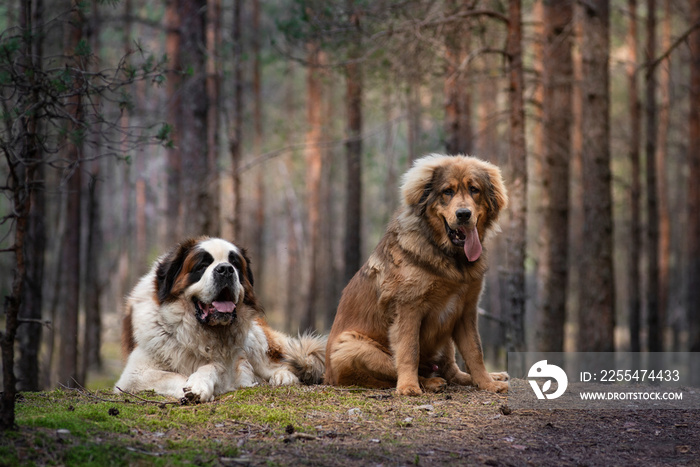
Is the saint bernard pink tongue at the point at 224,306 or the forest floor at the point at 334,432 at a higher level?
the saint bernard pink tongue at the point at 224,306

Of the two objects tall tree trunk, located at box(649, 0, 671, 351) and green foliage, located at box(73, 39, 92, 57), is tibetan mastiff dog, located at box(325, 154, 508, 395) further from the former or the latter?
tall tree trunk, located at box(649, 0, 671, 351)

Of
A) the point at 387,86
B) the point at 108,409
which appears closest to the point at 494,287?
the point at 387,86

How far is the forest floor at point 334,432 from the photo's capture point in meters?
3.85

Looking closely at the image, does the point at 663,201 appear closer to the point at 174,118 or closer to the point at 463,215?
the point at 174,118

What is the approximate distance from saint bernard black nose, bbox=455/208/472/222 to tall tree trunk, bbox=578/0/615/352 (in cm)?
595

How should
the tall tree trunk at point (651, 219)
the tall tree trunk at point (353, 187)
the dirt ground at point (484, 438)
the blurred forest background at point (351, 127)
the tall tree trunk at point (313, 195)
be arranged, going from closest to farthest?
the dirt ground at point (484, 438) < the blurred forest background at point (351, 127) < the tall tree trunk at point (353, 187) < the tall tree trunk at point (651, 219) < the tall tree trunk at point (313, 195)

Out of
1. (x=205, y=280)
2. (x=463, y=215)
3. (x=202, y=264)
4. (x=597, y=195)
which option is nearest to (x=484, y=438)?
(x=463, y=215)

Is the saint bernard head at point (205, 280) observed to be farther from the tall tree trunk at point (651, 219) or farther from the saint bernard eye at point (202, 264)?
the tall tree trunk at point (651, 219)

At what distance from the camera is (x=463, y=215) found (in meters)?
5.81

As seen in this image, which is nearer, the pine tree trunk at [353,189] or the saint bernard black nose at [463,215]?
the saint bernard black nose at [463,215]

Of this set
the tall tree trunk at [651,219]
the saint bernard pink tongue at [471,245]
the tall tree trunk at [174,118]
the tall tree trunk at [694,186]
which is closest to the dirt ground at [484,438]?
the saint bernard pink tongue at [471,245]

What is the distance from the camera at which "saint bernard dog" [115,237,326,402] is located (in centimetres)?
584

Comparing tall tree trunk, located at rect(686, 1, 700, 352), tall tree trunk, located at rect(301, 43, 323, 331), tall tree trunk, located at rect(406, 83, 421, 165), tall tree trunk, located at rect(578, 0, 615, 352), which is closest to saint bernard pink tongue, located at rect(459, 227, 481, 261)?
tall tree trunk, located at rect(406, 83, 421, 165)

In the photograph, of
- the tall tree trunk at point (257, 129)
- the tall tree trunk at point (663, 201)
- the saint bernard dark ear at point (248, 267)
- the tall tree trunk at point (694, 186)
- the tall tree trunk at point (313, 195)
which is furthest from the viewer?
the tall tree trunk at point (257, 129)
